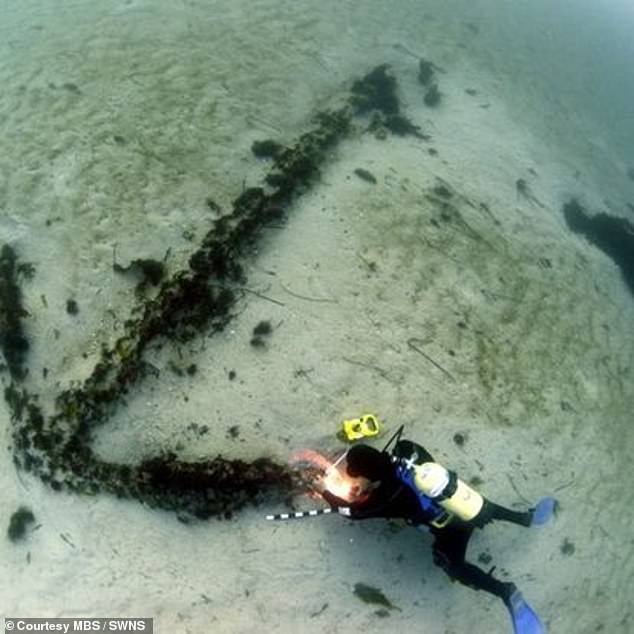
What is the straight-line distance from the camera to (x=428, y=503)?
5793mm

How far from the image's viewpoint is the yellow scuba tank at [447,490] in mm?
5531

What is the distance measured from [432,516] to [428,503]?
0.21 meters

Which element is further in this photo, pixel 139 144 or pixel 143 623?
pixel 139 144

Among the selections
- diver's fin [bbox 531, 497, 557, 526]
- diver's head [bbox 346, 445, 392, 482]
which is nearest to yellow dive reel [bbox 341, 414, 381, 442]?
diver's head [bbox 346, 445, 392, 482]

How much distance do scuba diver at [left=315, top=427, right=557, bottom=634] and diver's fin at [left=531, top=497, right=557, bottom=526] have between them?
711 mm

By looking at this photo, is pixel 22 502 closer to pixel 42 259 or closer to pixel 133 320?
pixel 133 320

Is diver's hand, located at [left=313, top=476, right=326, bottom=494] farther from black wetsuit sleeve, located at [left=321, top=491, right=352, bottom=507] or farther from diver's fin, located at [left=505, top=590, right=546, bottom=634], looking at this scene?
diver's fin, located at [left=505, top=590, right=546, bottom=634]

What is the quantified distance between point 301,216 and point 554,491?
4812 mm

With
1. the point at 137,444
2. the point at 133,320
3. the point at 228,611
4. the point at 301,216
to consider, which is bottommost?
the point at 228,611

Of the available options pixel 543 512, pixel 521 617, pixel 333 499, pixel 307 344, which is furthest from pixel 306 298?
pixel 521 617

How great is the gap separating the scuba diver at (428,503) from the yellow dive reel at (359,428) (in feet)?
1.63

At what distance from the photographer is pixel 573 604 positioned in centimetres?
739

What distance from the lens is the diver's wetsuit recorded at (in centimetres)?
570

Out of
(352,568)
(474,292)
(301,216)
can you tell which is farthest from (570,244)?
(352,568)
